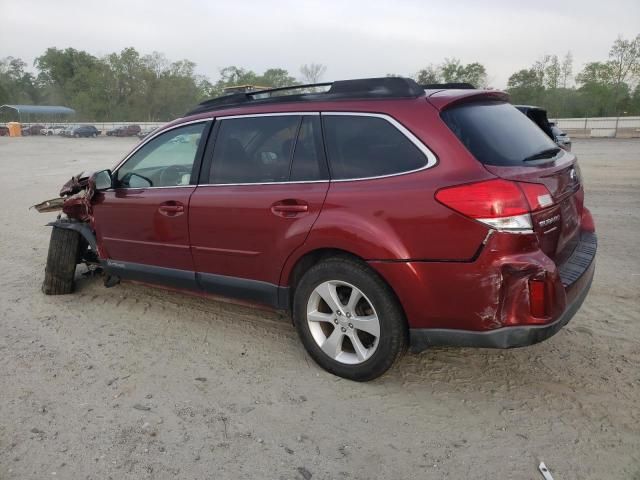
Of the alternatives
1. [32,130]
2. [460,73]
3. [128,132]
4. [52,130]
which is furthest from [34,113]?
[460,73]

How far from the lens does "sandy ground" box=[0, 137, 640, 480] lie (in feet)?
8.38

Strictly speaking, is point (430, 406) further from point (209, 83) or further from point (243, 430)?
point (209, 83)

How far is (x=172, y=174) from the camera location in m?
4.15

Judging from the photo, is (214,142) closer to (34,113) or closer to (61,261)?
(61,261)

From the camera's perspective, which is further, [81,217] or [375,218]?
[81,217]

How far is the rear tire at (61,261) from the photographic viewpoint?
4.94 metres

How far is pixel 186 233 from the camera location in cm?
387

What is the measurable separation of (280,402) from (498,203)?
1.68m

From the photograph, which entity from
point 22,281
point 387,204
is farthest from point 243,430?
point 22,281

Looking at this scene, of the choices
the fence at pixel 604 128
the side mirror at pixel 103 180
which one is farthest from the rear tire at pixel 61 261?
the fence at pixel 604 128

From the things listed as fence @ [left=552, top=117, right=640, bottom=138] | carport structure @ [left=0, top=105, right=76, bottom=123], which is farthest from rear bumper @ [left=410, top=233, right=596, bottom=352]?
carport structure @ [left=0, top=105, right=76, bottom=123]

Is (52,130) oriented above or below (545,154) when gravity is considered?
above

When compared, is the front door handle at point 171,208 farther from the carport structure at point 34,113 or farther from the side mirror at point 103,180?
the carport structure at point 34,113

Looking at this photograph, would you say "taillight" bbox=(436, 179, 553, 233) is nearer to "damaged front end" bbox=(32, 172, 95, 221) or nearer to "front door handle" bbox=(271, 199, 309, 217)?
"front door handle" bbox=(271, 199, 309, 217)
